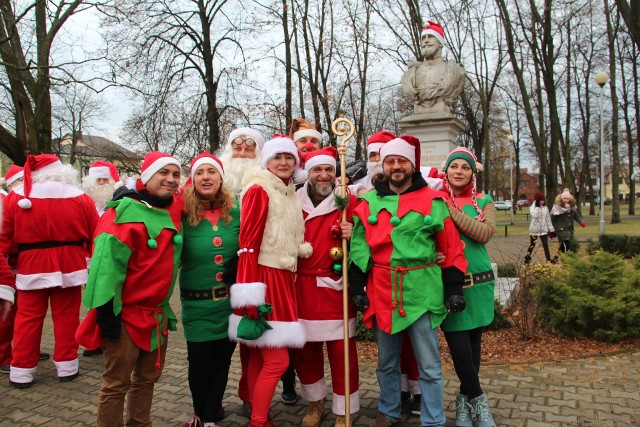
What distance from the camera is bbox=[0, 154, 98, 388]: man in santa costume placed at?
4.87m

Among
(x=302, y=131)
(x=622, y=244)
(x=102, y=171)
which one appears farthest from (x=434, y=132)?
(x=622, y=244)

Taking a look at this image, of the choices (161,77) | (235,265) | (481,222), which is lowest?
(235,265)

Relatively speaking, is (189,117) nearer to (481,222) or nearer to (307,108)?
(307,108)

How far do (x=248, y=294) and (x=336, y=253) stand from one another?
76cm

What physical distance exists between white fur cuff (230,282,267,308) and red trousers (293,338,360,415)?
0.72 meters

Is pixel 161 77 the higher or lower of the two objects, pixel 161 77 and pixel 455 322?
the higher

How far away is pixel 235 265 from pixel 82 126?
2939 centimetres

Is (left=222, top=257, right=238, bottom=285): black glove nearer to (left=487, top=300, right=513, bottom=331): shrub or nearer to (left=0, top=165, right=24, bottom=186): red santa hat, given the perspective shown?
(left=0, top=165, right=24, bottom=186): red santa hat

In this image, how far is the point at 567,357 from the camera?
5250 mm

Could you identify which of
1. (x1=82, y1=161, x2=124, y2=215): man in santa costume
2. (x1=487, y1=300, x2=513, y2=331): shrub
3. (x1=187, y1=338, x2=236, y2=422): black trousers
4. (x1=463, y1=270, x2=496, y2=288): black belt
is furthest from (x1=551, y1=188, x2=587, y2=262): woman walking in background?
(x1=187, y1=338, x2=236, y2=422): black trousers

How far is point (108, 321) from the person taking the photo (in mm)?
2924

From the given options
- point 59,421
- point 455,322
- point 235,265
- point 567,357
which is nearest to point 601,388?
point 567,357

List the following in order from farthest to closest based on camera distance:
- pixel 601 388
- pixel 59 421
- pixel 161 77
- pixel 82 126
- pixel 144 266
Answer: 1. pixel 82 126
2. pixel 161 77
3. pixel 601 388
4. pixel 59 421
5. pixel 144 266

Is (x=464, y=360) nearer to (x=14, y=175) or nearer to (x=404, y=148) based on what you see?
(x=404, y=148)
